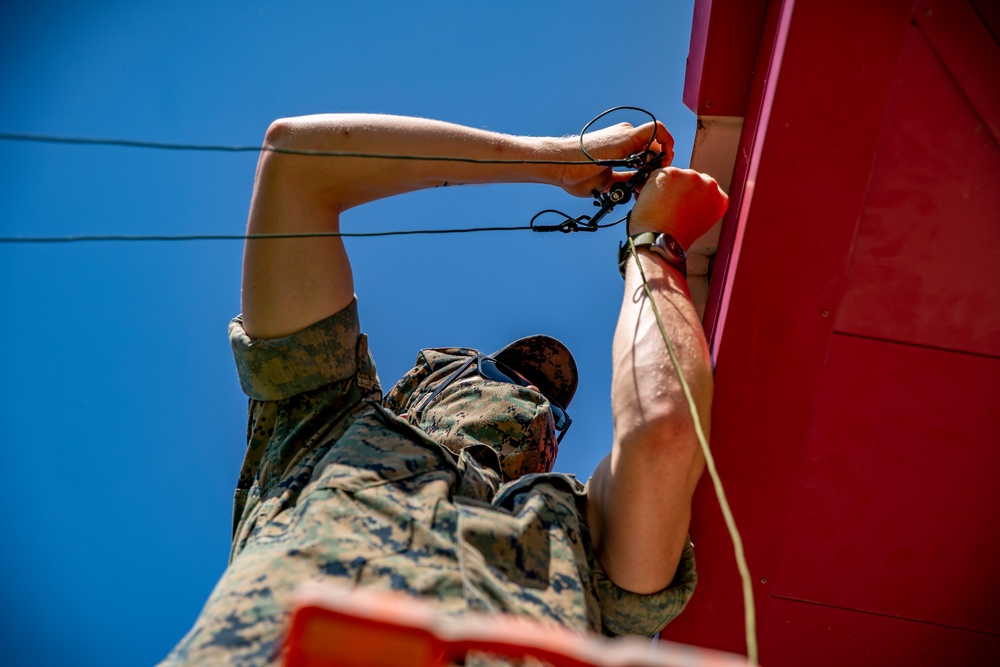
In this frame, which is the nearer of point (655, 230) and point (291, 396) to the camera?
point (291, 396)

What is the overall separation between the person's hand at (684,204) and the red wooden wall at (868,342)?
11 centimetres

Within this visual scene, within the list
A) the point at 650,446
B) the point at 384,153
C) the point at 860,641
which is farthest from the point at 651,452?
the point at 384,153

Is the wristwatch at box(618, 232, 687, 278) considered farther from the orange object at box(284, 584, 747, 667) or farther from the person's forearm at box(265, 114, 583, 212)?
the orange object at box(284, 584, 747, 667)

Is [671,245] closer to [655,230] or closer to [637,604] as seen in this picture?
[655,230]

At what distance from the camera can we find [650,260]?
245 centimetres

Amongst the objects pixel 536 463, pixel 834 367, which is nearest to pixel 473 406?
pixel 536 463

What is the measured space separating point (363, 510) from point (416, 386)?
4.58 ft

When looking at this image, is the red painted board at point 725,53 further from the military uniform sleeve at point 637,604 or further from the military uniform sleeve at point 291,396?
the military uniform sleeve at point 637,604

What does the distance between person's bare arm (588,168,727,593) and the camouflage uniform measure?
73 mm

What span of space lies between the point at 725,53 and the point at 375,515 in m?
1.78

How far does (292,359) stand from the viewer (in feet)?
7.65

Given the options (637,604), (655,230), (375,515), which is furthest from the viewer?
(655,230)

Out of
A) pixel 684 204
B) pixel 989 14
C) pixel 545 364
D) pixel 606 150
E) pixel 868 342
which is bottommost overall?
pixel 545 364

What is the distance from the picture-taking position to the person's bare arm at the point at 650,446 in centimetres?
205
